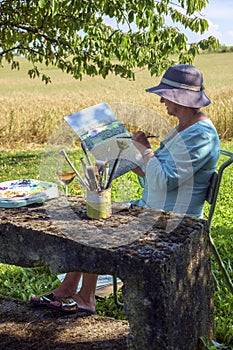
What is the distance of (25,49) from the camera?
35.9 ft

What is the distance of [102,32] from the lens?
9594 millimetres

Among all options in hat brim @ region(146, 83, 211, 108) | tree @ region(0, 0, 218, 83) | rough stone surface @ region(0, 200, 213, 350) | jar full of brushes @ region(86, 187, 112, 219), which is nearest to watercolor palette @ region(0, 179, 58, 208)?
rough stone surface @ region(0, 200, 213, 350)

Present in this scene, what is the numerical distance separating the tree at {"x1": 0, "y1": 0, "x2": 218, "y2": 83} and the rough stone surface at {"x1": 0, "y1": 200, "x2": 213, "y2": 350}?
555 centimetres

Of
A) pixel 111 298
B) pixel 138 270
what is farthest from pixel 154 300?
pixel 111 298

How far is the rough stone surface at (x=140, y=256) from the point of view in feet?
8.43

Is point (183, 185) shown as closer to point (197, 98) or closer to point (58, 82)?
point (197, 98)

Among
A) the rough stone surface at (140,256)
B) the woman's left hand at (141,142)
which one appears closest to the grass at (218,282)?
the woman's left hand at (141,142)

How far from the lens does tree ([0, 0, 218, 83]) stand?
8.49 metres

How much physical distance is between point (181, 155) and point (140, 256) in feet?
2.67

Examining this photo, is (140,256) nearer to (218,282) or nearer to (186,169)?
(186,169)

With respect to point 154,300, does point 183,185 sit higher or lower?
higher

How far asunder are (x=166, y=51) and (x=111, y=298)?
5960mm

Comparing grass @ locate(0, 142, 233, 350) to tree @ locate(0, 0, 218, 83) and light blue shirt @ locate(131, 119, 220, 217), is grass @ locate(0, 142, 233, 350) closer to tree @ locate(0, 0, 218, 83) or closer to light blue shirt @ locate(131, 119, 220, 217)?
light blue shirt @ locate(131, 119, 220, 217)

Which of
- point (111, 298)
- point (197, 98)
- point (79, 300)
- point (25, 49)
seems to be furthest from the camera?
point (25, 49)
